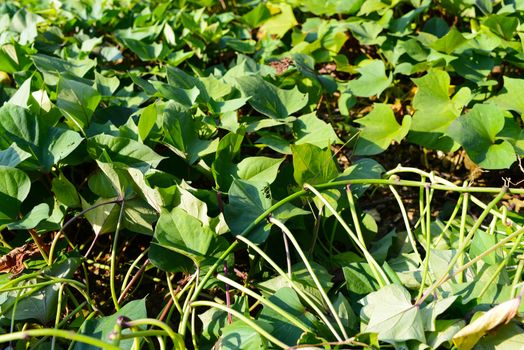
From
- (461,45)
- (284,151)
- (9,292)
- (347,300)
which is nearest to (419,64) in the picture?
(461,45)

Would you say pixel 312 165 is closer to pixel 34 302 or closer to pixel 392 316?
pixel 392 316

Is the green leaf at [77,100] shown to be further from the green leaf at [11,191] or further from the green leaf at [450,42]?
the green leaf at [450,42]

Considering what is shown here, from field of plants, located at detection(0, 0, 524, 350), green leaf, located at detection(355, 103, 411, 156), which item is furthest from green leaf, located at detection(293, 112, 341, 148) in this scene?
green leaf, located at detection(355, 103, 411, 156)

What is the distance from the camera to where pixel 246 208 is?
0.88m

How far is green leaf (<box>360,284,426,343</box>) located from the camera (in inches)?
27.3

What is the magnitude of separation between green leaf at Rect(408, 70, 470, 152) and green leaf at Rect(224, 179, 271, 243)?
1.53 feet

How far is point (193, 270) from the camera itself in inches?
34.0

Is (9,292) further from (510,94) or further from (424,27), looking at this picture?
(424,27)

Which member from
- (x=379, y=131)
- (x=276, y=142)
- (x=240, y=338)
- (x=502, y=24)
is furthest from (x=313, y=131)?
(x=502, y=24)

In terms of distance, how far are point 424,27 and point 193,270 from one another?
1.07m

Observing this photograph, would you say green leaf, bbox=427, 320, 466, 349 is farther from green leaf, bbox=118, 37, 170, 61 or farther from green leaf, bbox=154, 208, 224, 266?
green leaf, bbox=118, 37, 170, 61

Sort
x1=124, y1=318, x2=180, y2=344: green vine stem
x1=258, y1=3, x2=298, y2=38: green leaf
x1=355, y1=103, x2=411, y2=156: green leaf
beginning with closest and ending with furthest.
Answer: x1=124, y1=318, x2=180, y2=344: green vine stem
x1=355, y1=103, x2=411, y2=156: green leaf
x1=258, y1=3, x2=298, y2=38: green leaf

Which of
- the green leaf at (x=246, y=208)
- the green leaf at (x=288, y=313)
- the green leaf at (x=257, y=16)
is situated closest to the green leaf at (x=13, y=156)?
the green leaf at (x=246, y=208)

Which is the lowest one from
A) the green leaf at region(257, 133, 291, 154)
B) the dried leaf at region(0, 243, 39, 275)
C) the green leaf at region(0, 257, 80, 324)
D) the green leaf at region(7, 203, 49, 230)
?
the green leaf at region(0, 257, 80, 324)
